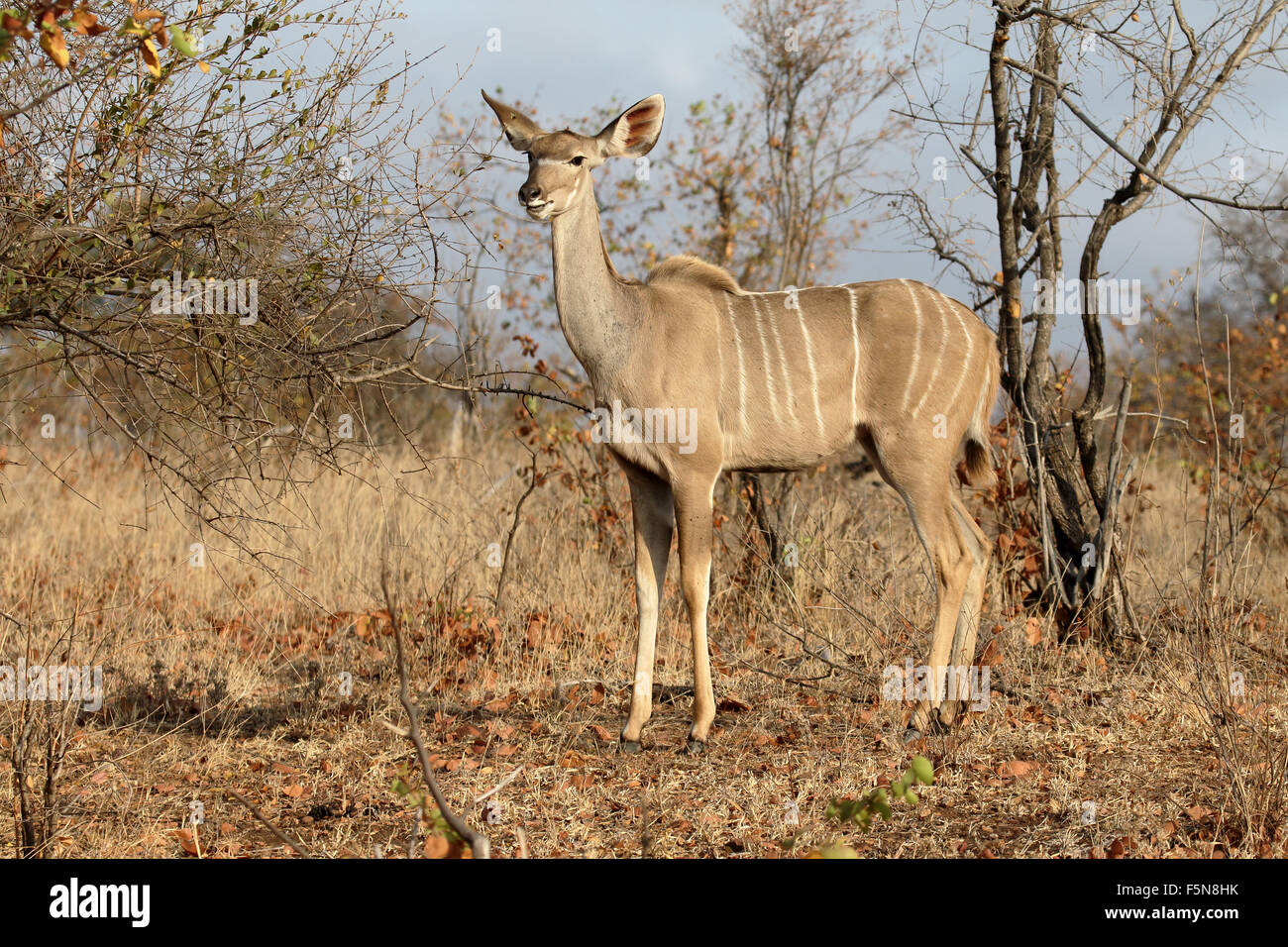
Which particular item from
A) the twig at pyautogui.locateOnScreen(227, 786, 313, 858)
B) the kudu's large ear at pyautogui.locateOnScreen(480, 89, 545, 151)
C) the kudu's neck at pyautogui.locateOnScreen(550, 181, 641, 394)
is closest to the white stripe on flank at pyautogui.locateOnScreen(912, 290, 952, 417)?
the kudu's neck at pyautogui.locateOnScreen(550, 181, 641, 394)

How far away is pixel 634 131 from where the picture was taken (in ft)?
18.0

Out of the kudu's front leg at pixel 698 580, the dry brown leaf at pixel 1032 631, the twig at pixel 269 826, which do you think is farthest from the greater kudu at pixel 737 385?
the twig at pixel 269 826

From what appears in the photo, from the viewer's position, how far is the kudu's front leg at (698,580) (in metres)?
5.08

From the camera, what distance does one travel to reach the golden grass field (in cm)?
405

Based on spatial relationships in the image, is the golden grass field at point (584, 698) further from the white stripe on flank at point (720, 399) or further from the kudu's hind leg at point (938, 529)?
the white stripe on flank at point (720, 399)

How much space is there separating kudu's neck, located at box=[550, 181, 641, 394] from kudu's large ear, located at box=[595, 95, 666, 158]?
25 centimetres

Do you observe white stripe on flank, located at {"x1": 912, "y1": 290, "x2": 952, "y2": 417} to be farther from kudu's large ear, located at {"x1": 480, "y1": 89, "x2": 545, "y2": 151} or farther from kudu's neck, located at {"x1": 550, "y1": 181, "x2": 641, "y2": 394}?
kudu's large ear, located at {"x1": 480, "y1": 89, "x2": 545, "y2": 151}

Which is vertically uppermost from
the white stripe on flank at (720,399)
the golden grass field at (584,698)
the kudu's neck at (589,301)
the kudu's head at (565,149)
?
the kudu's head at (565,149)

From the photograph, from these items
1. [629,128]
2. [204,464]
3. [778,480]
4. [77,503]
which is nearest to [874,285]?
[629,128]

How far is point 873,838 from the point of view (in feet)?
13.1

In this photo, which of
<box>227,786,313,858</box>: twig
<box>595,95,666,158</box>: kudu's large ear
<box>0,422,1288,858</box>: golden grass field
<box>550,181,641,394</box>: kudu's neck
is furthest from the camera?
<box>595,95,666,158</box>: kudu's large ear

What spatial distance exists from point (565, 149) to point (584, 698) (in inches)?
102

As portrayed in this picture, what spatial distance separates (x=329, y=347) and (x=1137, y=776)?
11.4 feet

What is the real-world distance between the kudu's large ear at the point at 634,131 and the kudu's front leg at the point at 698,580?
1626mm
